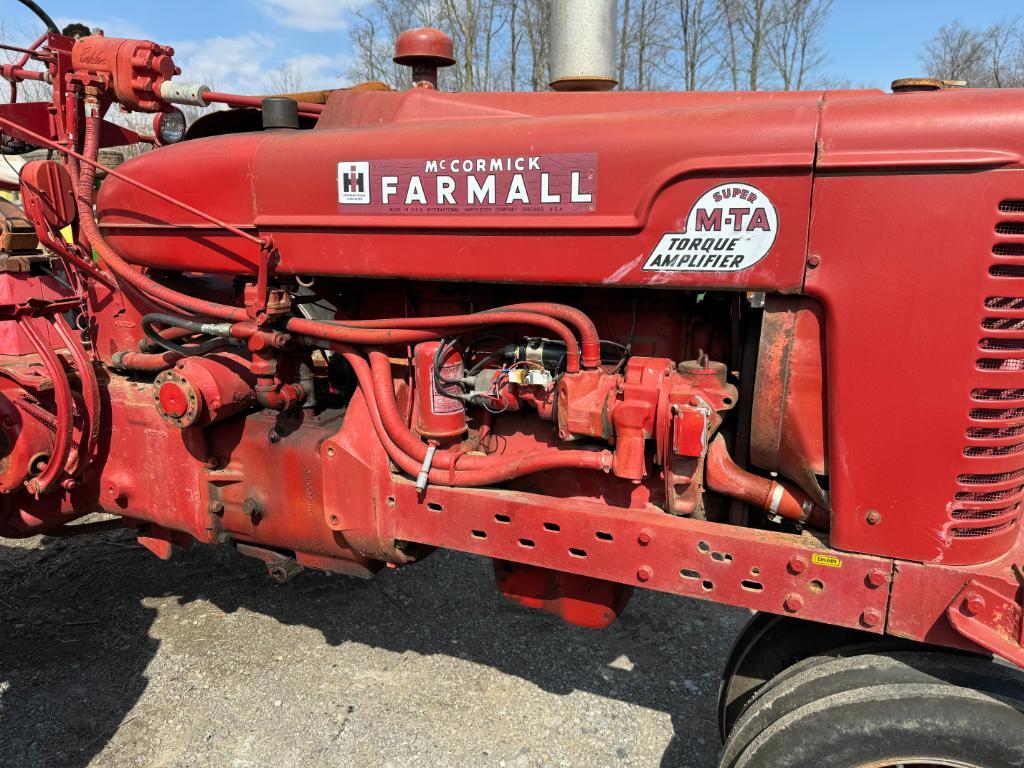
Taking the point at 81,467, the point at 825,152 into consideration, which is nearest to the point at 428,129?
the point at 825,152

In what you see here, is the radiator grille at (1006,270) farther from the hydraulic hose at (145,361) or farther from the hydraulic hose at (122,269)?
the hydraulic hose at (145,361)

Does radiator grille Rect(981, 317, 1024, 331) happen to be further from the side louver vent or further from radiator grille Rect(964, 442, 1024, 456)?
radiator grille Rect(964, 442, 1024, 456)

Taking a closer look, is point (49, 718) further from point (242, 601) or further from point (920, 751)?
point (920, 751)

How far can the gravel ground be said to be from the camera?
8.13 ft

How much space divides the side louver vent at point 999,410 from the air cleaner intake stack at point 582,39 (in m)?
1.53

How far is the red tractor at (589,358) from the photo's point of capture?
5.21 ft

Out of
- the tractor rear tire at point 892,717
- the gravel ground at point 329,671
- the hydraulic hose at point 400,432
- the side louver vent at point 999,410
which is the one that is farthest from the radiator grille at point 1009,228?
the gravel ground at point 329,671

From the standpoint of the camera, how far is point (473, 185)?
1.93 m

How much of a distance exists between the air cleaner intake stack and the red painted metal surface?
499 mm

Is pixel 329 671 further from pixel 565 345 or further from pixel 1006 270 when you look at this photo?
pixel 1006 270

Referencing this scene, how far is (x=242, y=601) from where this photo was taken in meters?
3.33

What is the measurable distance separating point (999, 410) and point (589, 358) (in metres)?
0.96

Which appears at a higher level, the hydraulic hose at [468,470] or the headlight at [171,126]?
the headlight at [171,126]

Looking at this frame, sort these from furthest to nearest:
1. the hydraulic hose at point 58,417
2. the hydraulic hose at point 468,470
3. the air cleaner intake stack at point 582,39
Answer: the air cleaner intake stack at point 582,39, the hydraulic hose at point 58,417, the hydraulic hose at point 468,470
